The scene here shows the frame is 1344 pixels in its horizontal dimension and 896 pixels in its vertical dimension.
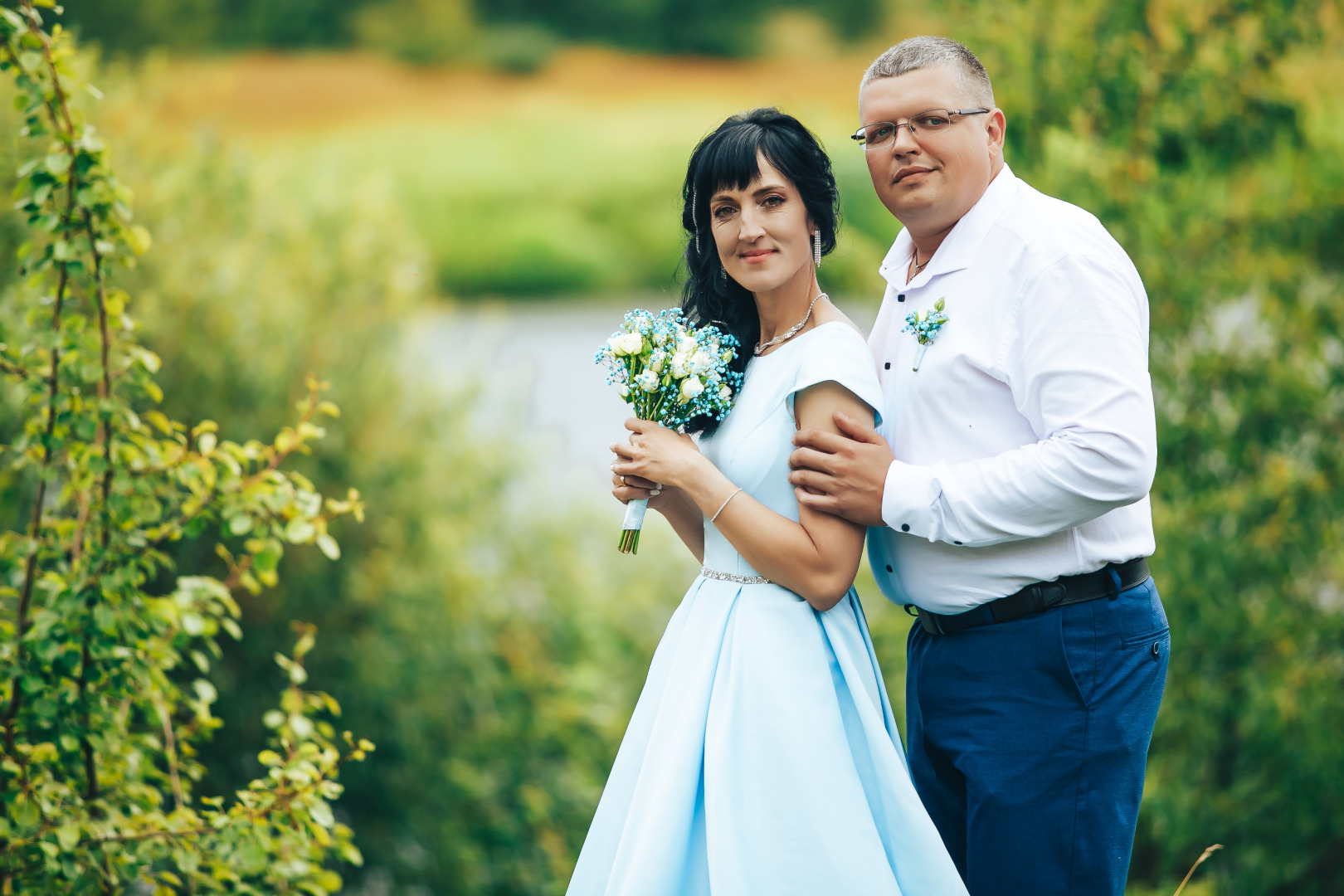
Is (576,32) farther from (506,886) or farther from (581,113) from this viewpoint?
(506,886)

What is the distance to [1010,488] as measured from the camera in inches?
82.8

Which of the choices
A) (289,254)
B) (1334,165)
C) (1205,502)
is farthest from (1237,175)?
(289,254)

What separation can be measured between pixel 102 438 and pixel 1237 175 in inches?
197

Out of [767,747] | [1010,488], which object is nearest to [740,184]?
[1010,488]

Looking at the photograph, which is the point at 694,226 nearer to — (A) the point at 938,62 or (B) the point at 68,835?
(A) the point at 938,62

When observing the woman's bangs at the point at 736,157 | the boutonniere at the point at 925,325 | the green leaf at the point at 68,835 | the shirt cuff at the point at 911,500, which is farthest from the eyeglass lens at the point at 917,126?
the green leaf at the point at 68,835

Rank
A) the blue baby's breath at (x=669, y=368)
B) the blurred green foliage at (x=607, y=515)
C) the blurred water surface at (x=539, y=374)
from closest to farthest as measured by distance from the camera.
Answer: the blue baby's breath at (x=669, y=368), the blurred green foliage at (x=607, y=515), the blurred water surface at (x=539, y=374)

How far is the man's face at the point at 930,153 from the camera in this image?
2.35 meters

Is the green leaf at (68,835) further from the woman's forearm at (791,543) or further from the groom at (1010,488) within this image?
the groom at (1010,488)

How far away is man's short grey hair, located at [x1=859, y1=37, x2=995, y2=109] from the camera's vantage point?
2357mm

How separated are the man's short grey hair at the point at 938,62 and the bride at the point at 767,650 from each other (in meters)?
0.25

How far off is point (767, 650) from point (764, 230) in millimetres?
Answer: 918

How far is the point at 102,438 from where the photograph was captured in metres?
2.96

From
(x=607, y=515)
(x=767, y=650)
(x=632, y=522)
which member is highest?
(x=632, y=522)
